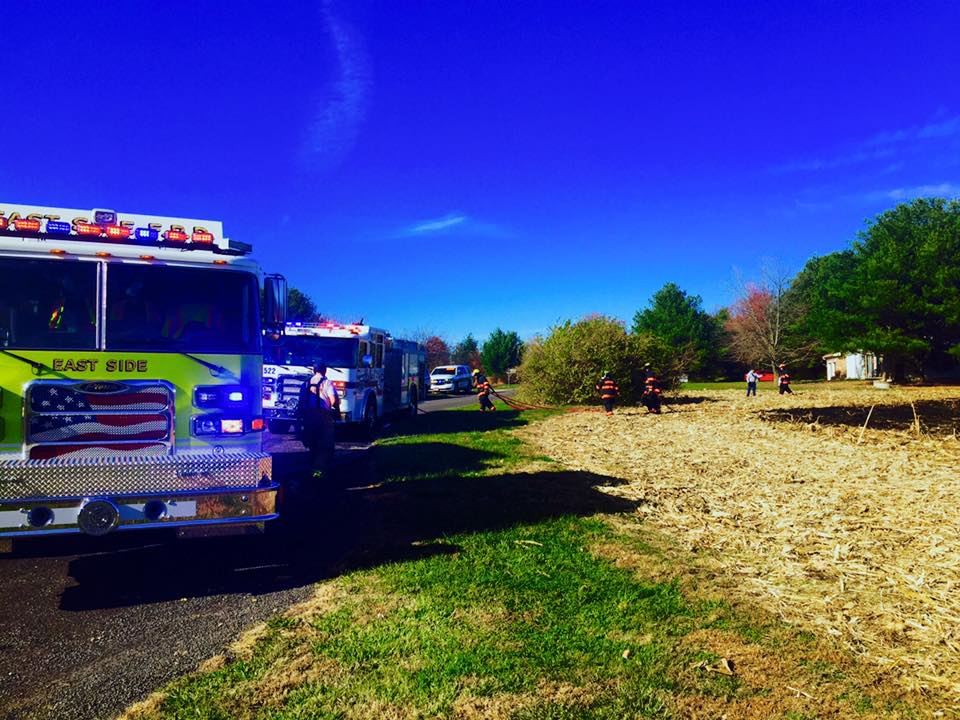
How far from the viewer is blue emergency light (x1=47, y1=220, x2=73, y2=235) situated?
5895mm

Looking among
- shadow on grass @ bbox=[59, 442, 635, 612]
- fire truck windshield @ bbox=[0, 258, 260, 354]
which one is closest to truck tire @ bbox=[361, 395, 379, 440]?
shadow on grass @ bbox=[59, 442, 635, 612]

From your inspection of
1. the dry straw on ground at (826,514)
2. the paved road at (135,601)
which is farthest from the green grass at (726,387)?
the paved road at (135,601)

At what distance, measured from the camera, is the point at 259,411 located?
20.4 ft

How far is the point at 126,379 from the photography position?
18.8 feet

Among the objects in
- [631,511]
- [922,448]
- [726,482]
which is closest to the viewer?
[631,511]

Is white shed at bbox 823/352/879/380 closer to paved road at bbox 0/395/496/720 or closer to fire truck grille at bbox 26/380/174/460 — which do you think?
paved road at bbox 0/395/496/720

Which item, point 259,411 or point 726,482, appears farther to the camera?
point 726,482

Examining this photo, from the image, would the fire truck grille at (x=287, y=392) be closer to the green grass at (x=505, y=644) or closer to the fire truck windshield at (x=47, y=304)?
the green grass at (x=505, y=644)

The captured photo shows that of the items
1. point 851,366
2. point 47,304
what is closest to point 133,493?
point 47,304

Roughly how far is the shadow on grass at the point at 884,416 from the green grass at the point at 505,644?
14.3 metres

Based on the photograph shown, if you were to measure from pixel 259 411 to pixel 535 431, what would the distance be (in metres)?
12.5

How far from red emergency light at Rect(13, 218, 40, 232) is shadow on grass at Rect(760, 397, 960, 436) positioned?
720 inches

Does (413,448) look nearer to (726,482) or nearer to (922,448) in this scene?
(726,482)

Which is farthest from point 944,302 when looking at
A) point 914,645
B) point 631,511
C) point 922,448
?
point 914,645
